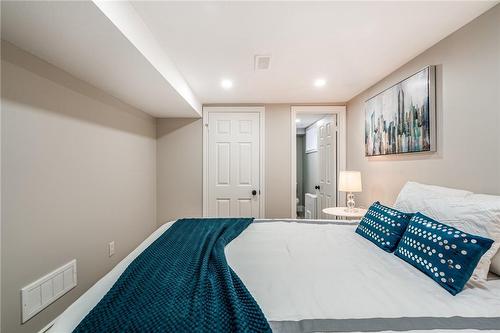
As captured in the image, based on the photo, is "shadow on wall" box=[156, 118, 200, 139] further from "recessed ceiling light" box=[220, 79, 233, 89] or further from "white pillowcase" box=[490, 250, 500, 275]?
"white pillowcase" box=[490, 250, 500, 275]

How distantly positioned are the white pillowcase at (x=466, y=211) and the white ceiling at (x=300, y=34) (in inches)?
46.1

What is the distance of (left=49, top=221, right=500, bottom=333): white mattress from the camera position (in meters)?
0.86

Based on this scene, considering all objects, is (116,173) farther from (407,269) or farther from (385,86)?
(385,86)

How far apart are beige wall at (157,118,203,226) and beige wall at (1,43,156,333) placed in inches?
35.5

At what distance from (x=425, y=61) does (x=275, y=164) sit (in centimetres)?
214

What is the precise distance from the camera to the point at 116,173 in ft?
7.90

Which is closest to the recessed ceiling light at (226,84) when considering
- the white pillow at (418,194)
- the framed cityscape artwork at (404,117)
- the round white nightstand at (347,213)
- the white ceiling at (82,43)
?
the white ceiling at (82,43)

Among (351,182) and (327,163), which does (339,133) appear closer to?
(327,163)

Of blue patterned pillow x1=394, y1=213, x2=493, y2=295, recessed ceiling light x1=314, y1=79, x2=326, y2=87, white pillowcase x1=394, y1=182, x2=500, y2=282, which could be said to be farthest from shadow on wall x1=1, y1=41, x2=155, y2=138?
white pillowcase x1=394, y1=182, x2=500, y2=282

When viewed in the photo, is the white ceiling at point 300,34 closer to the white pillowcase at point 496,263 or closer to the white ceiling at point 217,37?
the white ceiling at point 217,37

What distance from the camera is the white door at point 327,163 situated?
11.6ft

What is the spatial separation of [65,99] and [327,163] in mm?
3506

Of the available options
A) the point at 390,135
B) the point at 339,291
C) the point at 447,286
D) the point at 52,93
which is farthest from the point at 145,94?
the point at 447,286

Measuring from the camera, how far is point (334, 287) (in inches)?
40.5
